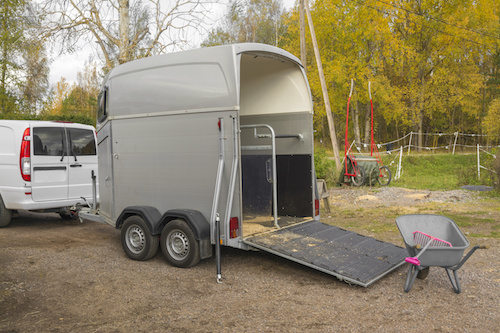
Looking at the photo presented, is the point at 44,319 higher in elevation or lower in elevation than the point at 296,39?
lower

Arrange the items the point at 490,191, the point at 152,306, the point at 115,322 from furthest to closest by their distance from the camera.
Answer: the point at 490,191 < the point at 152,306 < the point at 115,322

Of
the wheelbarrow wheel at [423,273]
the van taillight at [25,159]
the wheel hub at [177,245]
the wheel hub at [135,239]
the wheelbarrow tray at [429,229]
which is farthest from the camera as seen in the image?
the van taillight at [25,159]

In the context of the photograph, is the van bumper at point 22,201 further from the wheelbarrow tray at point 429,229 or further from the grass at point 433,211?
the wheelbarrow tray at point 429,229

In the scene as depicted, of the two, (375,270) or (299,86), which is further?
(299,86)

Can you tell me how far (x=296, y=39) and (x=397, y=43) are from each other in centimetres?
893

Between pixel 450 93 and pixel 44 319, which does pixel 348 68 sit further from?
pixel 44 319

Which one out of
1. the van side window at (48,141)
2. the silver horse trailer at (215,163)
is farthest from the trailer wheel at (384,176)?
the van side window at (48,141)

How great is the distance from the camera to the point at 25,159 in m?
8.42

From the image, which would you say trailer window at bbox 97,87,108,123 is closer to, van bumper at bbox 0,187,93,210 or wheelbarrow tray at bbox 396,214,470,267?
van bumper at bbox 0,187,93,210

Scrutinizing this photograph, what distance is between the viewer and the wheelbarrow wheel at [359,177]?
14.8 meters

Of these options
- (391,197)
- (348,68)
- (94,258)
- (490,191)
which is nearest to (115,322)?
(94,258)

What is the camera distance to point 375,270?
5.19 meters

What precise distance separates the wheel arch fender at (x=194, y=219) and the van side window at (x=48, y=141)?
414 cm

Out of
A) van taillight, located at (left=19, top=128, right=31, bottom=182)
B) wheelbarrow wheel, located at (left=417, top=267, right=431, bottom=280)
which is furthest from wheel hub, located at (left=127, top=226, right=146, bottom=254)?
wheelbarrow wheel, located at (left=417, top=267, right=431, bottom=280)
